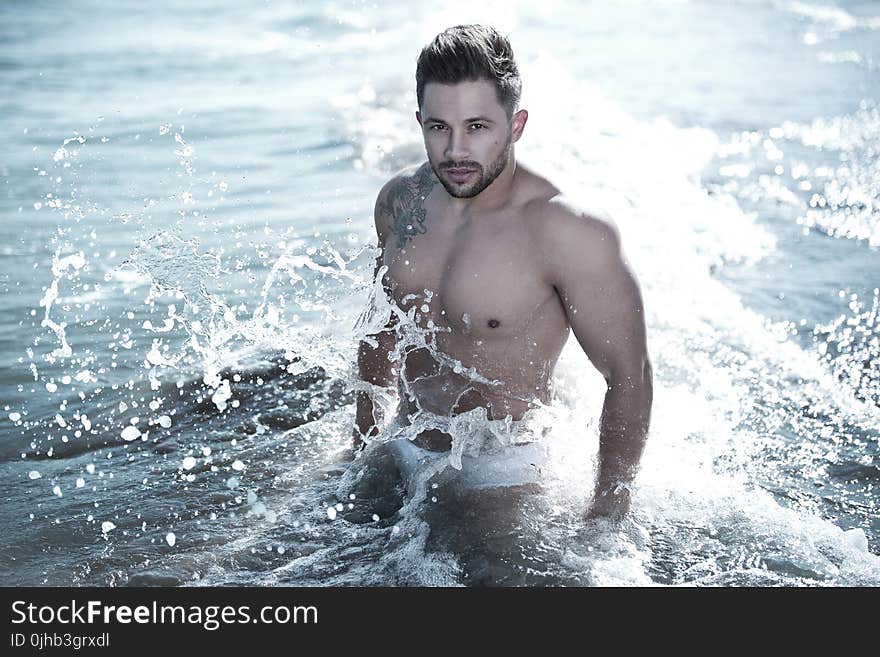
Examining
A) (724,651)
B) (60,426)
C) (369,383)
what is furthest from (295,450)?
(724,651)

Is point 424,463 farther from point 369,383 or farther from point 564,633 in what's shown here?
point 564,633

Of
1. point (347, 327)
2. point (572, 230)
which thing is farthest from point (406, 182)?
point (347, 327)

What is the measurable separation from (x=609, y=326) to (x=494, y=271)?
499 millimetres

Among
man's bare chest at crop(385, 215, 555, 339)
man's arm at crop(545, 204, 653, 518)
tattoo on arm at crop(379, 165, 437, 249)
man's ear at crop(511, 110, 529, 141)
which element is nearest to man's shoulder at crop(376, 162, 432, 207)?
tattoo on arm at crop(379, 165, 437, 249)

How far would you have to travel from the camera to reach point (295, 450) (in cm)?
448

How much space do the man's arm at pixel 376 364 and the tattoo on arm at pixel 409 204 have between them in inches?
1.6

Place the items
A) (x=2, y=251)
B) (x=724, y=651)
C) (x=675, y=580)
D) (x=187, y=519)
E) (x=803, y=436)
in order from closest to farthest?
(x=724, y=651), (x=675, y=580), (x=187, y=519), (x=803, y=436), (x=2, y=251)

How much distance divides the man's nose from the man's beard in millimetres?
24

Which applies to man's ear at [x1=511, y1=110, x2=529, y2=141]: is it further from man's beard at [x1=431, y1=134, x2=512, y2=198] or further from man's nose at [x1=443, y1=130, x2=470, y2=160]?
man's nose at [x1=443, y1=130, x2=470, y2=160]

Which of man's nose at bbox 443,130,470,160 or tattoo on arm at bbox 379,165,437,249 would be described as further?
tattoo on arm at bbox 379,165,437,249

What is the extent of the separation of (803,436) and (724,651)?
183cm

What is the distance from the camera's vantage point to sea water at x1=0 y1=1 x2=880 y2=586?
3.65m

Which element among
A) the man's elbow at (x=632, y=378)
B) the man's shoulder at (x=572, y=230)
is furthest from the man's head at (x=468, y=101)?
the man's elbow at (x=632, y=378)

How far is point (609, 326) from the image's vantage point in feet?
12.0
